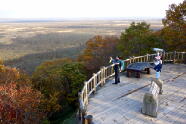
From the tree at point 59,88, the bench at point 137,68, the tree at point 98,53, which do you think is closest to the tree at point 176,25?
the bench at point 137,68

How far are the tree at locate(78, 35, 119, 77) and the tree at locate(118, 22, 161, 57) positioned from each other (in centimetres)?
476

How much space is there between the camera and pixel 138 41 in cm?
2839

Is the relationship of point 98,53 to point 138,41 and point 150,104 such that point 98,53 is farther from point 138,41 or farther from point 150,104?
point 150,104

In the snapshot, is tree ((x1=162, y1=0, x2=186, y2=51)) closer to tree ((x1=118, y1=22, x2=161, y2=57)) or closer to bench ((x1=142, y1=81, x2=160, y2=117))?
tree ((x1=118, y1=22, x2=161, y2=57))

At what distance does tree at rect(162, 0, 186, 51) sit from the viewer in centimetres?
1942

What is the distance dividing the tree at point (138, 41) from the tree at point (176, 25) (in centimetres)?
476

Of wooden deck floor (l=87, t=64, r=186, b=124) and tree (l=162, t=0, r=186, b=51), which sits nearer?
wooden deck floor (l=87, t=64, r=186, b=124)

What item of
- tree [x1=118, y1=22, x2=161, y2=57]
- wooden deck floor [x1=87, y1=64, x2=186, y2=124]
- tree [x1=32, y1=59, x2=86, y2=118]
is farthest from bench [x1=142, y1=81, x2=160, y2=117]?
tree [x1=118, y1=22, x2=161, y2=57]

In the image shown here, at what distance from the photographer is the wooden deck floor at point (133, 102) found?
295 inches

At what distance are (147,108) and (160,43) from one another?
755 inches

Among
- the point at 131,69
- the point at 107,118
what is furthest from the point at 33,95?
the point at 107,118

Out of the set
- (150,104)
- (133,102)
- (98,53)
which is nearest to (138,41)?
(98,53)

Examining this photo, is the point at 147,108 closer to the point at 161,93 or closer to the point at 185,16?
the point at 161,93

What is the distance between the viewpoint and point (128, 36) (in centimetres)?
3183
